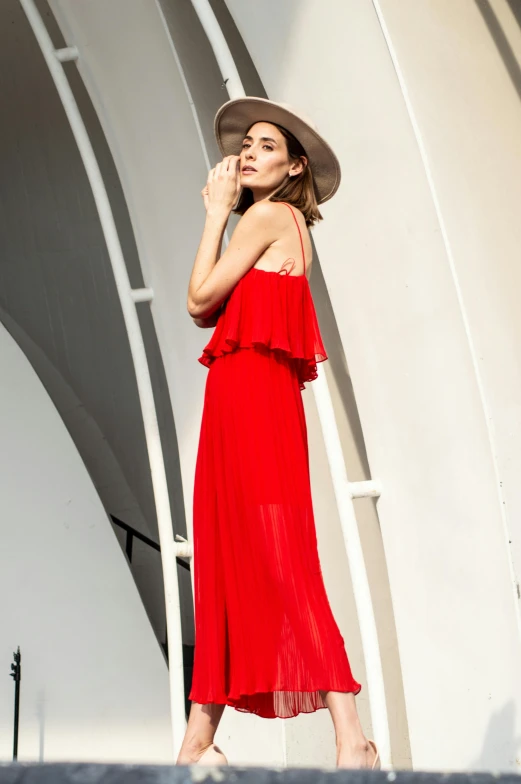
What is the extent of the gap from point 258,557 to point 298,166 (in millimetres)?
922

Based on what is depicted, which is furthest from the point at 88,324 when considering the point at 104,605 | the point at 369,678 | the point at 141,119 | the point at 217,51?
the point at 369,678

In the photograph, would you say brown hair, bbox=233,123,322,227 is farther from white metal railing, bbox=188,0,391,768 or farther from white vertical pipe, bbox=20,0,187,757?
white vertical pipe, bbox=20,0,187,757

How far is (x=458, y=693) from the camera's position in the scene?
2.72m

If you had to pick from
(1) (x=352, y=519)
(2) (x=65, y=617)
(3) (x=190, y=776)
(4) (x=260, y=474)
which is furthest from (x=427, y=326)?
(2) (x=65, y=617)

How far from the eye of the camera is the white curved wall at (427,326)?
2.67 m

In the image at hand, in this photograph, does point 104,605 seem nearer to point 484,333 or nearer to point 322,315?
point 322,315

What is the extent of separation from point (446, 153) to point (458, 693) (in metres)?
1.58

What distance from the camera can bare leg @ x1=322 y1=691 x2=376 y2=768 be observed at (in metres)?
1.93

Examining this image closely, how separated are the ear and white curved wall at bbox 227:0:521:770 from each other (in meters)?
0.55

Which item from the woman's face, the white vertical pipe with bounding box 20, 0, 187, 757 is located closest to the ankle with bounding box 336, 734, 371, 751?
the woman's face

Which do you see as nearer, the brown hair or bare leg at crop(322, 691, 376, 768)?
bare leg at crop(322, 691, 376, 768)

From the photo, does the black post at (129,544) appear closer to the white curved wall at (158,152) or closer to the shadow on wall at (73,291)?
the shadow on wall at (73,291)

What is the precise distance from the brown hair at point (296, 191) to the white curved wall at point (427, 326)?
0.53 metres

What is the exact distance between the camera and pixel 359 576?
8.89 feet
